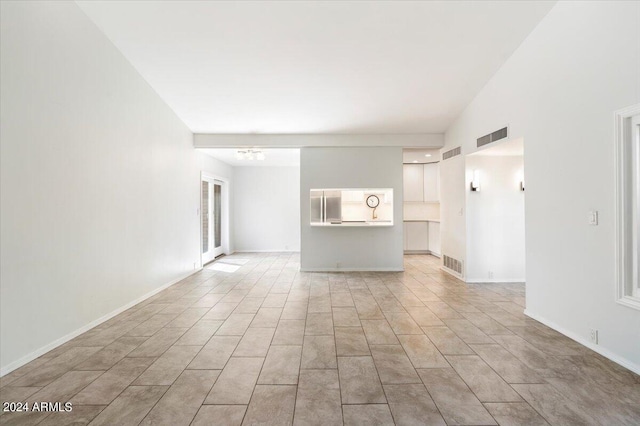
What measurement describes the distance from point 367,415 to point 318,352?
3.25 ft

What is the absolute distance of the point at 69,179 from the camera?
3408mm

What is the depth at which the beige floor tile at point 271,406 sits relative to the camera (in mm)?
2033

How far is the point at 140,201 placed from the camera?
478 cm

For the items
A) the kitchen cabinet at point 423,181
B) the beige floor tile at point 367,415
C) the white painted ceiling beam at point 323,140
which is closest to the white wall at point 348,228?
the white painted ceiling beam at point 323,140

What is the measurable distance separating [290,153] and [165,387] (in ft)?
20.0

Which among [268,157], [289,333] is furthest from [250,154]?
[289,333]

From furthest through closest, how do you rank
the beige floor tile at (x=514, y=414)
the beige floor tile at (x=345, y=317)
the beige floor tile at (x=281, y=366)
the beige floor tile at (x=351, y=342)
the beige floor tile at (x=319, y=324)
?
the beige floor tile at (x=345, y=317), the beige floor tile at (x=319, y=324), the beige floor tile at (x=351, y=342), the beige floor tile at (x=281, y=366), the beige floor tile at (x=514, y=414)

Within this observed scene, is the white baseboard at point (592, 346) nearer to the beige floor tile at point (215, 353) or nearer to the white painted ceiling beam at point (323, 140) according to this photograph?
the beige floor tile at point (215, 353)

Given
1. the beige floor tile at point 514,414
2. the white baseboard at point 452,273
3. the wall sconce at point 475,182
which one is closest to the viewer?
the beige floor tile at point 514,414

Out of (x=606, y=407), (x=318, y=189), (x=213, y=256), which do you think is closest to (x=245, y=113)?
(x=318, y=189)

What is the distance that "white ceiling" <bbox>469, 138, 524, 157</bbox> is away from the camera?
4631mm

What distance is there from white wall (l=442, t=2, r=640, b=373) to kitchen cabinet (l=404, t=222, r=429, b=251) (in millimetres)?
5236

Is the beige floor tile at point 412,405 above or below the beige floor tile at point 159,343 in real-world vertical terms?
below

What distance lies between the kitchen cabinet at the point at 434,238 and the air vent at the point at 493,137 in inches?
154
